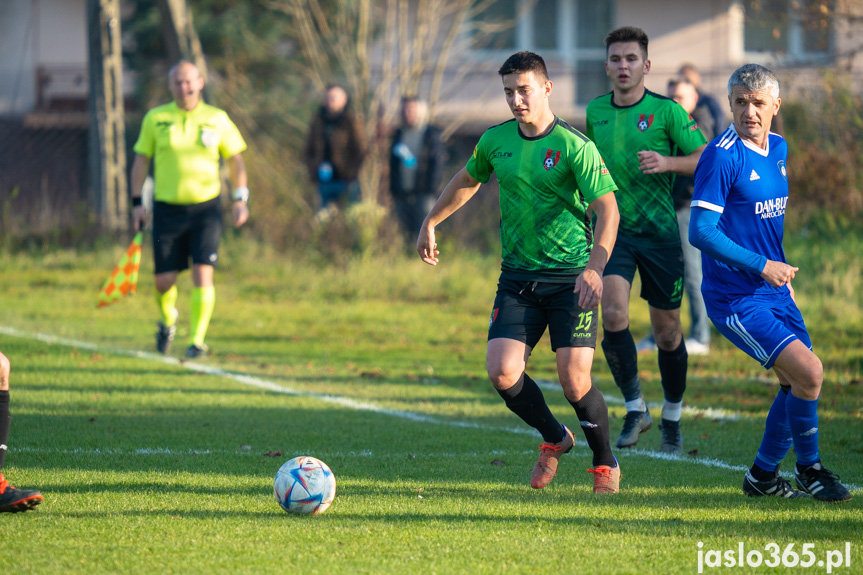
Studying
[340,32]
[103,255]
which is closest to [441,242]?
[340,32]

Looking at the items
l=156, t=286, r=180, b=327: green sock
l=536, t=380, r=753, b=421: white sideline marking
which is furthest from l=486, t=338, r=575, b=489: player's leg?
l=156, t=286, r=180, b=327: green sock

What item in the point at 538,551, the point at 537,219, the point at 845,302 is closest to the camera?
the point at 538,551

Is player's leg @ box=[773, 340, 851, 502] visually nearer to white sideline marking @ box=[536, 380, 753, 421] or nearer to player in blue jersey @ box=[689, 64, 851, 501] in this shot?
player in blue jersey @ box=[689, 64, 851, 501]

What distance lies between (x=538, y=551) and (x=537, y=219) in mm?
1829

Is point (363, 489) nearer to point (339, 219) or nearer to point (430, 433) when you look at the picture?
point (430, 433)

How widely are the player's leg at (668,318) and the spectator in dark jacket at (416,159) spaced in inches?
312

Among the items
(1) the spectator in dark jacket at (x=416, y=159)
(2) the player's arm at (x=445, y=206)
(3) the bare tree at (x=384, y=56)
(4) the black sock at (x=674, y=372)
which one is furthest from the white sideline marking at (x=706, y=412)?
(3) the bare tree at (x=384, y=56)

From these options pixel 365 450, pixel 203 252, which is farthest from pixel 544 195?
pixel 203 252

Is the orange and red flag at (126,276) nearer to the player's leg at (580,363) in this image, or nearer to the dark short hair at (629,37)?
the dark short hair at (629,37)

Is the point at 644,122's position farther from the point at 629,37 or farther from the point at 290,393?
the point at 290,393

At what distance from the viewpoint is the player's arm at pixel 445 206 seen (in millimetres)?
5605

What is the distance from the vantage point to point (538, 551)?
422 centimetres

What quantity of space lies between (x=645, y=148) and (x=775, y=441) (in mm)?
2089

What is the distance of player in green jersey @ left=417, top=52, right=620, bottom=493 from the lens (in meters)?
5.14
